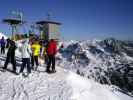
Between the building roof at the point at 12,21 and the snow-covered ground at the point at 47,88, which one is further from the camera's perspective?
the building roof at the point at 12,21

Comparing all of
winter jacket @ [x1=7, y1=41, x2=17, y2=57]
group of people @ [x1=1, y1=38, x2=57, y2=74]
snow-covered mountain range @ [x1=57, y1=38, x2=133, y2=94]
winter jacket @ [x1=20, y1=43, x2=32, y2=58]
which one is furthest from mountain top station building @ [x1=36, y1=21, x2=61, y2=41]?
winter jacket @ [x1=20, y1=43, x2=32, y2=58]

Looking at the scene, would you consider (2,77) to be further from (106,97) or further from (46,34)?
(46,34)

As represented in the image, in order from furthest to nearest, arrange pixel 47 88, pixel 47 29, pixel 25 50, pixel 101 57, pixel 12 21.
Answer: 1. pixel 101 57
2. pixel 47 29
3. pixel 12 21
4. pixel 25 50
5. pixel 47 88

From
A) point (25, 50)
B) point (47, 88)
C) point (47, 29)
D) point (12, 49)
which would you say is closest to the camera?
point (47, 88)

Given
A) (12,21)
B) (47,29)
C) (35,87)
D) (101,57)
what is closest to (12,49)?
(35,87)

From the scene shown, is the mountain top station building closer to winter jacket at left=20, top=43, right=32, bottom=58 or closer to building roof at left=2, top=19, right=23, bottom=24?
building roof at left=2, top=19, right=23, bottom=24

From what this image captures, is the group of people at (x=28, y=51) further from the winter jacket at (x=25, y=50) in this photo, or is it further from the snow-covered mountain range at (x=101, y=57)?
the snow-covered mountain range at (x=101, y=57)

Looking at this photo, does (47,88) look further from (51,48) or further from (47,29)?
(47,29)

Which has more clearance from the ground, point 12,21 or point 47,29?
point 12,21

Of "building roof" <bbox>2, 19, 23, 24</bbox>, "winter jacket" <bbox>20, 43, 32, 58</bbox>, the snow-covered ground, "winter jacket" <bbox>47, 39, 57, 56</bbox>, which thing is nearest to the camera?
the snow-covered ground

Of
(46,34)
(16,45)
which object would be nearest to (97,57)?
(46,34)

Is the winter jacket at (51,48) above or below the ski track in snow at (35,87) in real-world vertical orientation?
above

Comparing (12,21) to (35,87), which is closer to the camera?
(35,87)

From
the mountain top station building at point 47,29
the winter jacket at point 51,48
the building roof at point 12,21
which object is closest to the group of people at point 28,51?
the winter jacket at point 51,48
